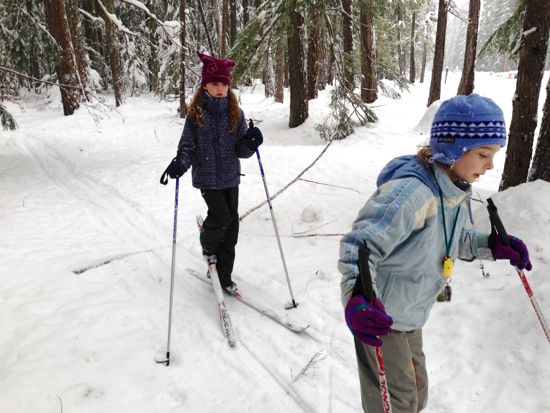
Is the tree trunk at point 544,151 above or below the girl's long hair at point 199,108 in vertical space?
below

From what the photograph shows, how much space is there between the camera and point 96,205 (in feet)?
26.2

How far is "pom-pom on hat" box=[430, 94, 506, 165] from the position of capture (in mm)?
1964

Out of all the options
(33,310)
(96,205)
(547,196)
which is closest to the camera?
(33,310)

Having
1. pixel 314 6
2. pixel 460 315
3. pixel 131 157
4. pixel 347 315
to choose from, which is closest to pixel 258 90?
pixel 131 157

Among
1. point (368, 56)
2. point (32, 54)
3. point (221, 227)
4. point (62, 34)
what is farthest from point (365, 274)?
point (62, 34)

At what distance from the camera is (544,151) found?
512 cm

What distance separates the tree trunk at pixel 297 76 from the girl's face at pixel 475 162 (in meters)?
10.2

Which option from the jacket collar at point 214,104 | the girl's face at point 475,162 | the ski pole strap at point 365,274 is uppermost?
the jacket collar at point 214,104

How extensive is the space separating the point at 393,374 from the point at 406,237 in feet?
2.75

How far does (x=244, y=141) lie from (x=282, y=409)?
8.76 feet

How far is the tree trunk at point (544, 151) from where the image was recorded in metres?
5.07

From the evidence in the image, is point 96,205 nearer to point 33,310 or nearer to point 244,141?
point 33,310

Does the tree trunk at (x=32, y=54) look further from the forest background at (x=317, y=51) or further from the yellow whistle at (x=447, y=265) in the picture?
the yellow whistle at (x=447, y=265)

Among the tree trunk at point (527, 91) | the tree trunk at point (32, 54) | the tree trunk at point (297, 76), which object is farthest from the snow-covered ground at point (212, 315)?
the tree trunk at point (32, 54)
